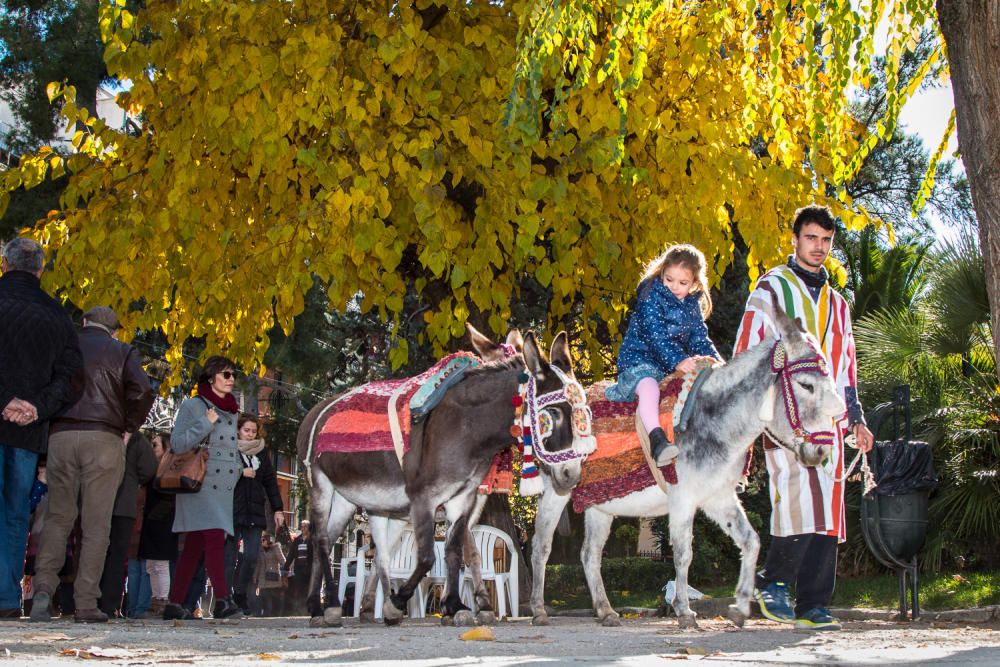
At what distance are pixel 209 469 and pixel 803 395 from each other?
16.0 feet

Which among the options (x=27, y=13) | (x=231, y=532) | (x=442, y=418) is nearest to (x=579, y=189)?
(x=442, y=418)

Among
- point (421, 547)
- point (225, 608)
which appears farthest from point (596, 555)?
point (225, 608)

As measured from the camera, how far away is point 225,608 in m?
10.4

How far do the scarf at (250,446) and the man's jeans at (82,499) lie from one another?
2736 mm

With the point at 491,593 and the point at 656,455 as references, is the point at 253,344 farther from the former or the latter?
the point at 656,455

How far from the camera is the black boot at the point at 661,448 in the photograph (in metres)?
Result: 7.52

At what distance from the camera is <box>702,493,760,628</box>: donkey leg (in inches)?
309

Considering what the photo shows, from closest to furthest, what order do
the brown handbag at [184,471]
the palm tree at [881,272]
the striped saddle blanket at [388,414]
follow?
the striped saddle blanket at [388,414], the brown handbag at [184,471], the palm tree at [881,272]

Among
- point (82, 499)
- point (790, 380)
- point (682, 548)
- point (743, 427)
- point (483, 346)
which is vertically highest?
point (483, 346)

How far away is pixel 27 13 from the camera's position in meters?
20.5

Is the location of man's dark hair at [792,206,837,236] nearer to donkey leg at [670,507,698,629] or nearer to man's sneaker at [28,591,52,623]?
donkey leg at [670,507,698,629]

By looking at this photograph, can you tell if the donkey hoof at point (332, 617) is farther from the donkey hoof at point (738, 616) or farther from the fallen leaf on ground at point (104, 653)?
the fallen leaf on ground at point (104, 653)

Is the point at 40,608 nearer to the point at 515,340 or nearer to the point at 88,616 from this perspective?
the point at 88,616

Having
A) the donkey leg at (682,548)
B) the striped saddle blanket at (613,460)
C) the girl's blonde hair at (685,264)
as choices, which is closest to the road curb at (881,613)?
the donkey leg at (682,548)
